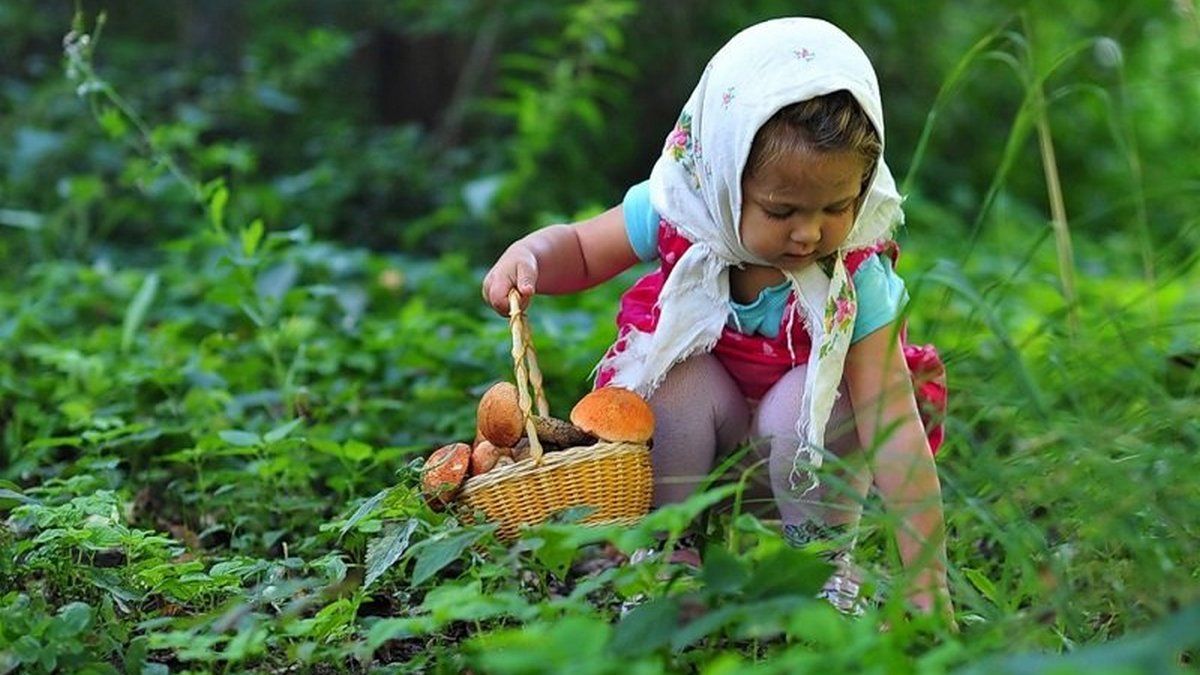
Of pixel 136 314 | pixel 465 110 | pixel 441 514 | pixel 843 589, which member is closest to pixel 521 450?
pixel 441 514

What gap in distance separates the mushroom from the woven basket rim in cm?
5

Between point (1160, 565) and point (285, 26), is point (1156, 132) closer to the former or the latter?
point (285, 26)

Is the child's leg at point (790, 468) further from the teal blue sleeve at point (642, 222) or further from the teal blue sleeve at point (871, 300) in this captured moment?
the teal blue sleeve at point (642, 222)

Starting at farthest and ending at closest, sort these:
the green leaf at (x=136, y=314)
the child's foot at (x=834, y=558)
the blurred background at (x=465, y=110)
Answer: the blurred background at (x=465, y=110), the green leaf at (x=136, y=314), the child's foot at (x=834, y=558)

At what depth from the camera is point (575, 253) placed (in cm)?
245

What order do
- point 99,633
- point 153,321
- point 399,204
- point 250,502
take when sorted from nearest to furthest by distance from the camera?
point 99,633 → point 250,502 → point 153,321 → point 399,204

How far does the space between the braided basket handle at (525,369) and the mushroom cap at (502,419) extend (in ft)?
0.03

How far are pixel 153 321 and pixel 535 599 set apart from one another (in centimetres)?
210

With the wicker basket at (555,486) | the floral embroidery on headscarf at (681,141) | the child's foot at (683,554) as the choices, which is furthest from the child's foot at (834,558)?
the floral embroidery on headscarf at (681,141)

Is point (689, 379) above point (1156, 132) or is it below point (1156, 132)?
above

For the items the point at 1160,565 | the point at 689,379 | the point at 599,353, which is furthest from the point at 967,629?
the point at 599,353

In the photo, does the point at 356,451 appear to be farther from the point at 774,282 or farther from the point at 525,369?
the point at 774,282

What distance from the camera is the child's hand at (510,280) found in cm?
230

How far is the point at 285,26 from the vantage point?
654 centimetres
